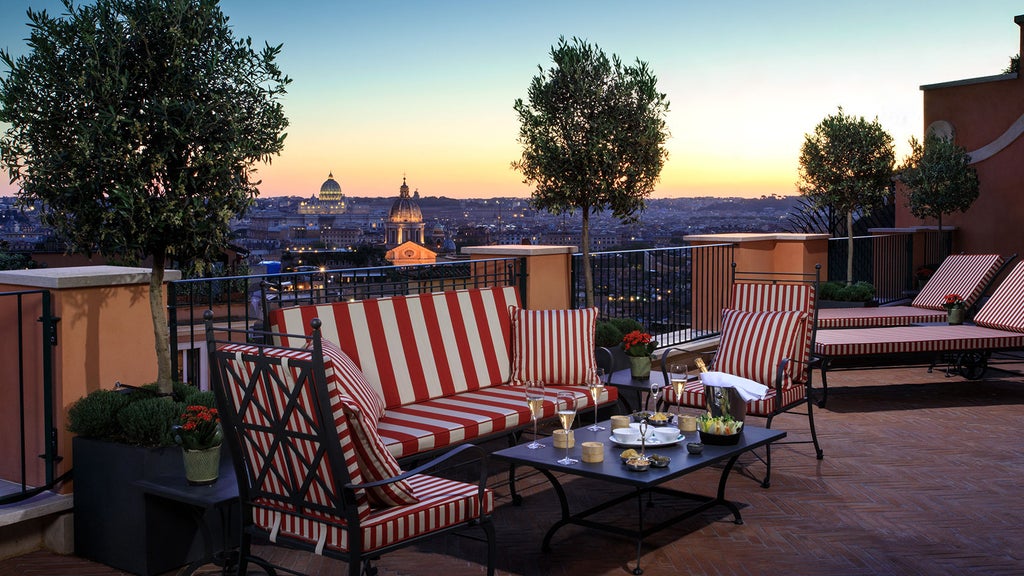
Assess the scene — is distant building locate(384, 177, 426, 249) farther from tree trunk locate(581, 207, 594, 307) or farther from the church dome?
tree trunk locate(581, 207, 594, 307)

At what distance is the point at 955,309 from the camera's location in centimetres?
873

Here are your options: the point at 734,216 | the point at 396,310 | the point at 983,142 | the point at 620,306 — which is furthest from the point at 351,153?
the point at 396,310

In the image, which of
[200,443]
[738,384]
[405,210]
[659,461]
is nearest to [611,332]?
[738,384]

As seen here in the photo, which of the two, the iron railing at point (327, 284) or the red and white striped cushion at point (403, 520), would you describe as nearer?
the red and white striped cushion at point (403, 520)

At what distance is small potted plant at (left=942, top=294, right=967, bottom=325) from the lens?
8.73 meters

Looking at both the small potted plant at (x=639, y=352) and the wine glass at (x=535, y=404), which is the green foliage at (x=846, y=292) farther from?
the wine glass at (x=535, y=404)

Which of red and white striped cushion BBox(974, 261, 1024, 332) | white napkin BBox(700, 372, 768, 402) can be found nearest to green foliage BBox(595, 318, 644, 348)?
white napkin BBox(700, 372, 768, 402)

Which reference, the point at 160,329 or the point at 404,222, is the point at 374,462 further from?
the point at 404,222

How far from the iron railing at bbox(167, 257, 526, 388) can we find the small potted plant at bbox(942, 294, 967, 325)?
4417 millimetres

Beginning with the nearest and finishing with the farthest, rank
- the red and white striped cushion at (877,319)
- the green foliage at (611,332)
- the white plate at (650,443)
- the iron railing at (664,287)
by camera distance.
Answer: the white plate at (650,443)
the green foliage at (611,332)
the iron railing at (664,287)
the red and white striped cushion at (877,319)

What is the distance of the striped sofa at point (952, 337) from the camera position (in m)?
7.43

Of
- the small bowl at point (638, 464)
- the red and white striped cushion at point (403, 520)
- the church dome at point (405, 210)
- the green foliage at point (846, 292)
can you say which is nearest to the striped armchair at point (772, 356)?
the small bowl at point (638, 464)

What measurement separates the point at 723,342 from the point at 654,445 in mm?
2168

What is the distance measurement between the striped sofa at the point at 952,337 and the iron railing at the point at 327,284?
268 cm
